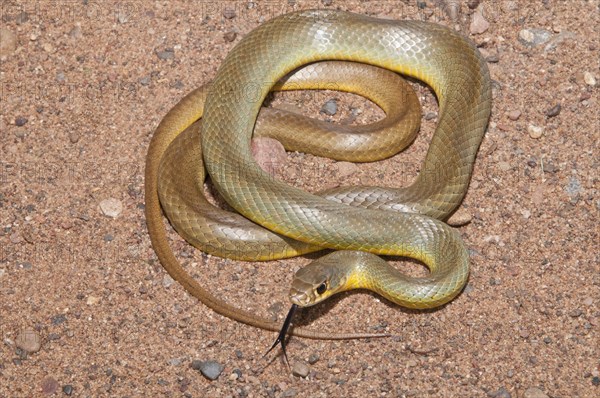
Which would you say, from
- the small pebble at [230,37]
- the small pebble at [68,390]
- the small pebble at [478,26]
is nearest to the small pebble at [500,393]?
the small pebble at [68,390]

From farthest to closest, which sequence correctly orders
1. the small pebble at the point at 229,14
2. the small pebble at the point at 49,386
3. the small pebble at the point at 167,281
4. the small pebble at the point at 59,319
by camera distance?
the small pebble at the point at 229,14
the small pebble at the point at 167,281
the small pebble at the point at 59,319
the small pebble at the point at 49,386

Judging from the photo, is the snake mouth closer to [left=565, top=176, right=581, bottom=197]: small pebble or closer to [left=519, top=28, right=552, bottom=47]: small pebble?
[left=565, top=176, right=581, bottom=197]: small pebble

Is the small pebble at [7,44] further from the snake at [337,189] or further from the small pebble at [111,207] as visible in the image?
the small pebble at [111,207]

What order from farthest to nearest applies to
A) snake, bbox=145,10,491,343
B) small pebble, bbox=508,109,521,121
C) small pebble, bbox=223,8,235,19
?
small pebble, bbox=223,8,235,19
small pebble, bbox=508,109,521,121
snake, bbox=145,10,491,343

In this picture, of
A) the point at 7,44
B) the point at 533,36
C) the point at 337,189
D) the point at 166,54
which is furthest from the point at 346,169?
the point at 7,44

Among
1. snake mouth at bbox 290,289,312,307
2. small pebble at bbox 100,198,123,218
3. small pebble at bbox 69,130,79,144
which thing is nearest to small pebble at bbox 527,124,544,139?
snake mouth at bbox 290,289,312,307

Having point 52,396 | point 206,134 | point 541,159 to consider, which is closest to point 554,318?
point 541,159

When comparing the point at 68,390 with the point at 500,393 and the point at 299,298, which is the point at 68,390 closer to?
the point at 299,298
